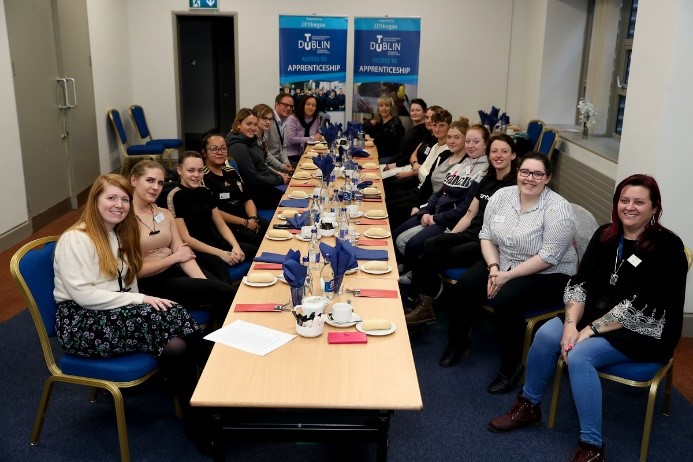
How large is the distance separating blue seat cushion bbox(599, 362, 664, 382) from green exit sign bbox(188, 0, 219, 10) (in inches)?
290

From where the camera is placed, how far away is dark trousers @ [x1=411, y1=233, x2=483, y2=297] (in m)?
4.04

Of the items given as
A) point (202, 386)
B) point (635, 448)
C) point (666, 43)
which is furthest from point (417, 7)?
point (202, 386)

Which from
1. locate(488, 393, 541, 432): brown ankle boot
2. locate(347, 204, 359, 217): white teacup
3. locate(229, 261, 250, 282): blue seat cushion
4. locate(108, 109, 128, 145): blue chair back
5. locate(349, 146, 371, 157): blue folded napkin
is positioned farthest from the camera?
locate(108, 109, 128, 145): blue chair back

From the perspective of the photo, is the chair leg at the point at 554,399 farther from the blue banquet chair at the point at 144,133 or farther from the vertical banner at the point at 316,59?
the blue banquet chair at the point at 144,133

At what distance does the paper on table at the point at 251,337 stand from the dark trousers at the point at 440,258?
1.82 meters

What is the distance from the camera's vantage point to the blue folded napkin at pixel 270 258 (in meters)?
3.22

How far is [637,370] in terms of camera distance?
2.85 metres

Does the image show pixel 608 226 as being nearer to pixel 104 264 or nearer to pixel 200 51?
pixel 104 264

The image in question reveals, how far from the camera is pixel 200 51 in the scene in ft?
35.0

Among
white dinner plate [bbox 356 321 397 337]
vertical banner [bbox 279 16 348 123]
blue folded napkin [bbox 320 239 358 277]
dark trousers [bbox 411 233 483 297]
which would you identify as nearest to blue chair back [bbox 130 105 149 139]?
vertical banner [bbox 279 16 348 123]

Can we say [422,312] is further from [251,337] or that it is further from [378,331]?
[251,337]

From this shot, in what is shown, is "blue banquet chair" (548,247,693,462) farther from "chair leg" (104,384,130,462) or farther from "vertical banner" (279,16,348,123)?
"vertical banner" (279,16,348,123)

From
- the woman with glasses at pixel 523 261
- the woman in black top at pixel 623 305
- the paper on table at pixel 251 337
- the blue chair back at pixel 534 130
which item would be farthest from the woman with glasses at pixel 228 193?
the blue chair back at pixel 534 130

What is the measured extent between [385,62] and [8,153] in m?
4.78
